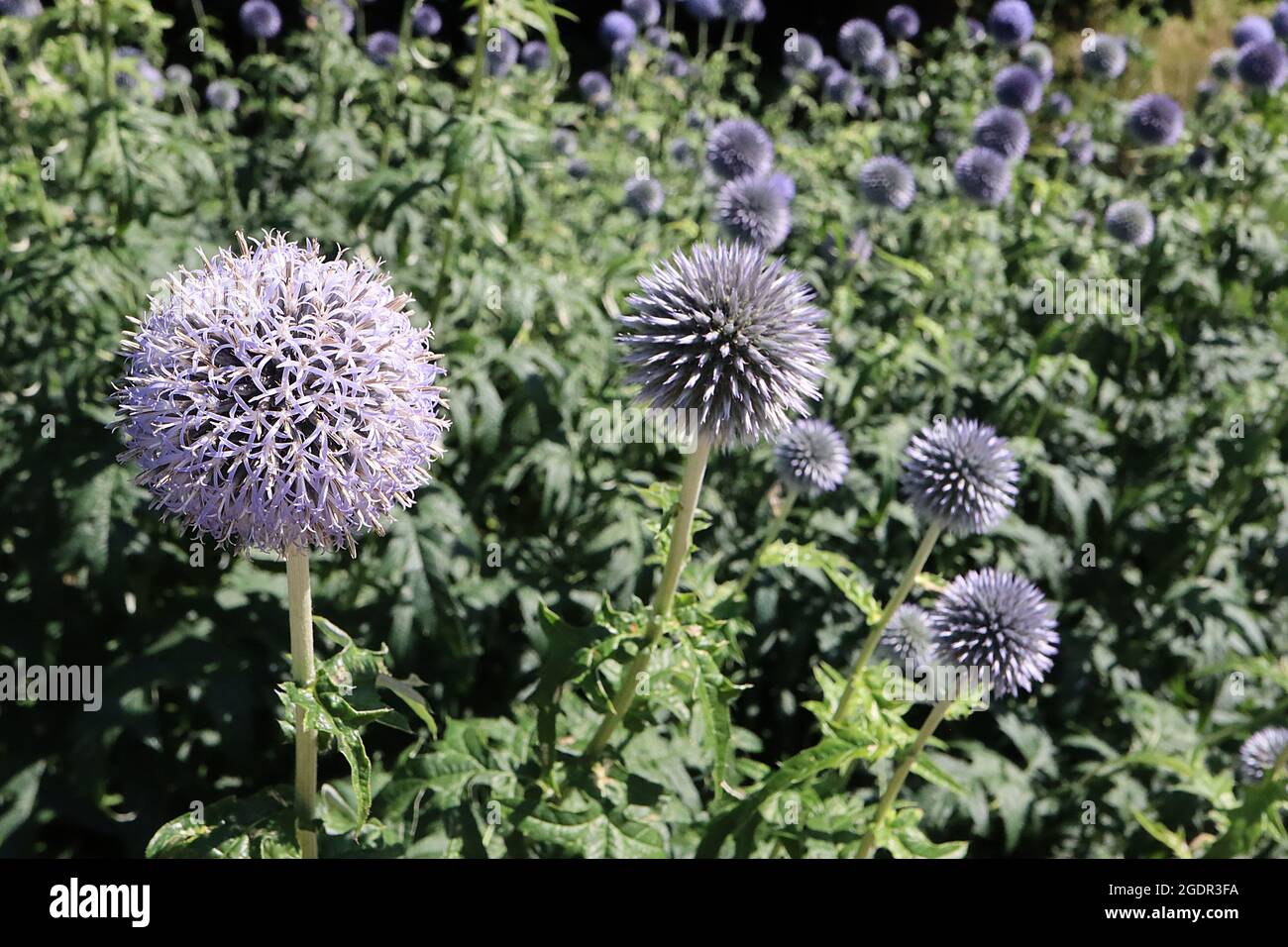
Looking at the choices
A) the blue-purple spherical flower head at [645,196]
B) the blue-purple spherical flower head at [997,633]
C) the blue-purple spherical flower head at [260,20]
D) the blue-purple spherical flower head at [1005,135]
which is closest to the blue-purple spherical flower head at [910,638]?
the blue-purple spherical flower head at [997,633]

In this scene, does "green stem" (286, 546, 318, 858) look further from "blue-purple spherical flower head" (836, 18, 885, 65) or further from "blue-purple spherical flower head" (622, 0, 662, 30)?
"blue-purple spherical flower head" (622, 0, 662, 30)

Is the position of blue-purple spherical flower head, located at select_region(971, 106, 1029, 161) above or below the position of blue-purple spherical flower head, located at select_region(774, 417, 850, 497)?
above

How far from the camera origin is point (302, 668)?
1.86 metres

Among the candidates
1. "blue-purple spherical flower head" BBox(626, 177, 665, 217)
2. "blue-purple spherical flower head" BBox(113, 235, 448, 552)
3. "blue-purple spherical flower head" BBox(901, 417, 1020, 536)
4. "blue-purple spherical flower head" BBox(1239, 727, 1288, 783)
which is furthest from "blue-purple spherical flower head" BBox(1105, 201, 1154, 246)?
"blue-purple spherical flower head" BBox(113, 235, 448, 552)

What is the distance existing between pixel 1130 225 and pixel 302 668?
182 inches

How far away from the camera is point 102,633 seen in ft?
11.1

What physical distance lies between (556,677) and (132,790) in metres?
1.72

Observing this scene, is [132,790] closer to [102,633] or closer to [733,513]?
[102,633]

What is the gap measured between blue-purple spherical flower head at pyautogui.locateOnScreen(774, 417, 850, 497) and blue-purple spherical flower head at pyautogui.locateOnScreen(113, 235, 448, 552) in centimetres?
166

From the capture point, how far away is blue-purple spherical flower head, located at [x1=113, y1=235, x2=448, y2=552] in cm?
162

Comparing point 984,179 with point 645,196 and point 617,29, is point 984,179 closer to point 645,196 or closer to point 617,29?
point 645,196

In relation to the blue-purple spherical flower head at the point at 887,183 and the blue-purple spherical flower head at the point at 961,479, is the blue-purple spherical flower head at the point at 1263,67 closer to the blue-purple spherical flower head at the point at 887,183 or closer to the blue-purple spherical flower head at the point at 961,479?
the blue-purple spherical flower head at the point at 887,183

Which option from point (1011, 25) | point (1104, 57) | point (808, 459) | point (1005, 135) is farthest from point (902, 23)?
point (808, 459)

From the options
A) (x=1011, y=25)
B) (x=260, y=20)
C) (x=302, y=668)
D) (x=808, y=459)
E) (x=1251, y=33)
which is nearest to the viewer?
(x=302, y=668)
